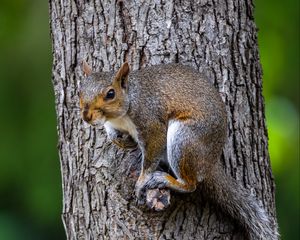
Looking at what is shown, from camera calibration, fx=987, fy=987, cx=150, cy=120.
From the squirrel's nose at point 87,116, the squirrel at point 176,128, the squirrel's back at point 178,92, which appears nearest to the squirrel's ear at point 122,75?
the squirrel at point 176,128

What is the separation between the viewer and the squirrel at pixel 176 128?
3980mm

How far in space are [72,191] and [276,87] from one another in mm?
2749

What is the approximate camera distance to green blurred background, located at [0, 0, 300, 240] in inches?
261

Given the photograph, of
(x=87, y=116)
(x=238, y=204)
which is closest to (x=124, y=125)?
(x=87, y=116)

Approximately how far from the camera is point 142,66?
4.22m

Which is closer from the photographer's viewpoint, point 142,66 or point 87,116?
point 87,116

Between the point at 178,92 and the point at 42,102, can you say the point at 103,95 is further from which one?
the point at 42,102

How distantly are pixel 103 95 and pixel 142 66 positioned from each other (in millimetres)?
435

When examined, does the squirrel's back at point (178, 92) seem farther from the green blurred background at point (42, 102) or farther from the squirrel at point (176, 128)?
the green blurred background at point (42, 102)

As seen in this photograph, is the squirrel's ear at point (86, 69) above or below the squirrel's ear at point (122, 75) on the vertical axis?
above

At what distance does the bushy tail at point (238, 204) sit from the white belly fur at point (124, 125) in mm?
365

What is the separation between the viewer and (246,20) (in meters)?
4.35

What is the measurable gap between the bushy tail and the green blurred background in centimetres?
235

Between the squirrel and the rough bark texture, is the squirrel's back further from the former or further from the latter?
the rough bark texture
